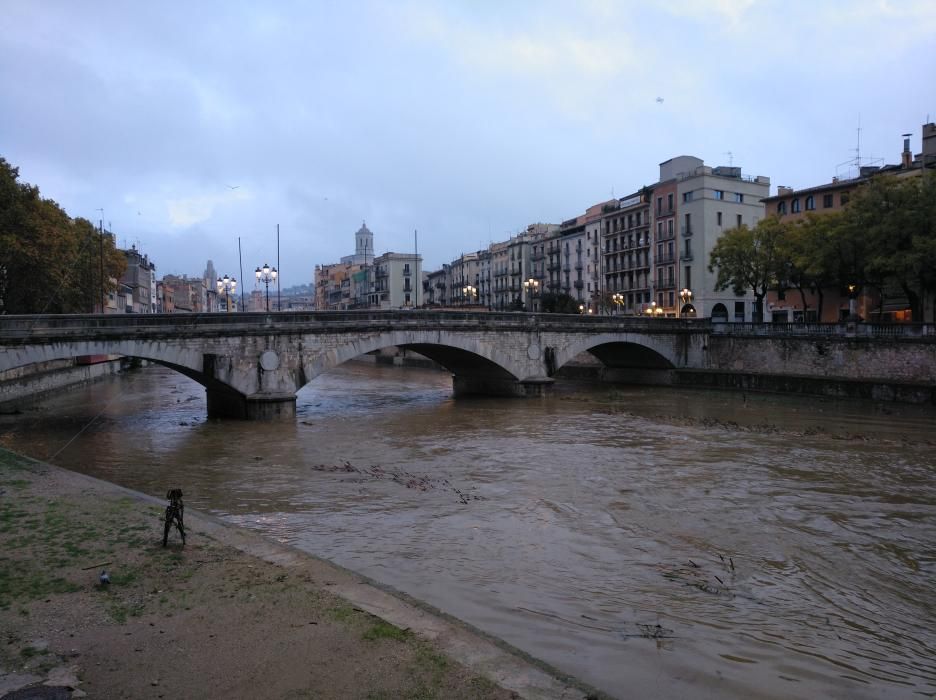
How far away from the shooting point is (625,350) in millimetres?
50844

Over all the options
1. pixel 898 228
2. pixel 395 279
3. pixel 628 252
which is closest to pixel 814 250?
pixel 898 228

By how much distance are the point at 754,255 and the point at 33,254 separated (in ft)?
147

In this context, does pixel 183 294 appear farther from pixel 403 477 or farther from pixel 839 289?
pixel 403 477

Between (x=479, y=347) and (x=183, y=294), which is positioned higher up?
(x=183, y=294)

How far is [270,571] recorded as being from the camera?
361 inches

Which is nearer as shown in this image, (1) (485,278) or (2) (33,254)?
(2) (33,254)

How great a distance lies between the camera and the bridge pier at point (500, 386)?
4156 cm

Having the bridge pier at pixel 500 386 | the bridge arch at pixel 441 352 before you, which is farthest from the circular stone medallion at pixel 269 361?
the bridge pier at pixel 500 386

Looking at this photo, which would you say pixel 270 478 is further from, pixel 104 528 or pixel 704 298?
pixel 704 298

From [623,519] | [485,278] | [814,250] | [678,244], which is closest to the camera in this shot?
[623,519]

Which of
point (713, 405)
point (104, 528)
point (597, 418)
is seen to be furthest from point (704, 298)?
point (104, 528)

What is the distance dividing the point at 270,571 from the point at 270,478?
1017 centimetres

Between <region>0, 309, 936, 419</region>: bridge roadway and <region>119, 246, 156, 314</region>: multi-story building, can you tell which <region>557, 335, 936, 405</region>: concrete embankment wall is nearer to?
<region>0, 309, 936, 419</region>: bridge roadway

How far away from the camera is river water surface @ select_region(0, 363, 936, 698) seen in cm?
861
